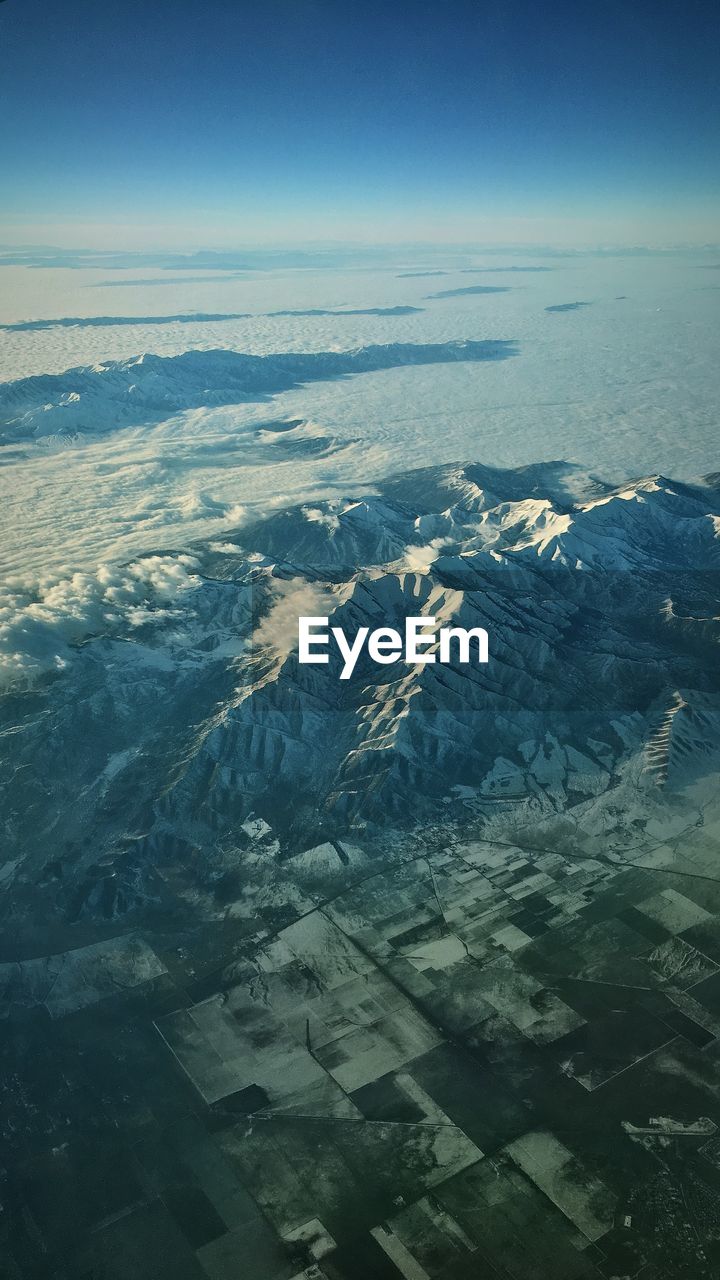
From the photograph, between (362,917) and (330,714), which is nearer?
(362,917)

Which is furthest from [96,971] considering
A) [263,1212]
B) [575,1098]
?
[575,1098]

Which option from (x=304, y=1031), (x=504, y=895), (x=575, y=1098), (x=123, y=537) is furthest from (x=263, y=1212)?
(x=123, y=537)

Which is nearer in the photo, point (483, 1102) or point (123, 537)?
point (483, 1102)

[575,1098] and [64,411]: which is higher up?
[64,411]

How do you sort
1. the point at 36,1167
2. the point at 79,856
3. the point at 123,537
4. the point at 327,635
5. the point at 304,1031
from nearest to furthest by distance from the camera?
the point at 36,1167
the point at 304,1031
the point at 79,856
the point at 327,635
the point at 123,537

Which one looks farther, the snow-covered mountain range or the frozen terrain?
the snow-covered mountain range

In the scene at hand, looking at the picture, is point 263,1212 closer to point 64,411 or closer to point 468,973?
point 468,973

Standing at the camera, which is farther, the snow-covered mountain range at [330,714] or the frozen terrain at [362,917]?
the snow-covered mountain range at [330,714]

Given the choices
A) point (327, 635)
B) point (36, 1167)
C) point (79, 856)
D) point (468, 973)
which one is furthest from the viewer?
point (327, 635)

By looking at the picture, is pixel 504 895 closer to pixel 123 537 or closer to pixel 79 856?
pixel 79 856
